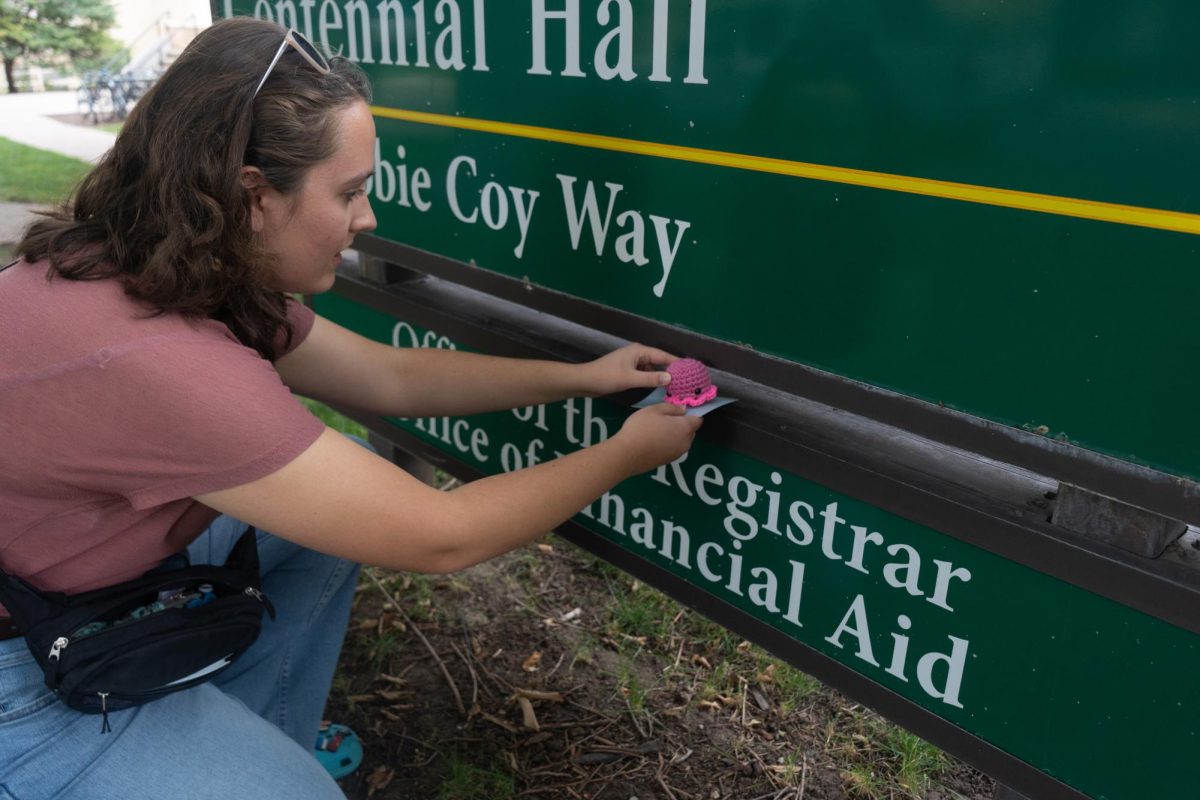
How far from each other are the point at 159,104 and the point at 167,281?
0.29 meters

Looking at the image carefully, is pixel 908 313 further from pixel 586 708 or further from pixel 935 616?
pixel 586 708

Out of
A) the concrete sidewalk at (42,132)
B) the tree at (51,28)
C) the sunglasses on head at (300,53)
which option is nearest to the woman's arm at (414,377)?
the sunglasses on head at (300,53)

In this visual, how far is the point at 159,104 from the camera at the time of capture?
5.21 ft

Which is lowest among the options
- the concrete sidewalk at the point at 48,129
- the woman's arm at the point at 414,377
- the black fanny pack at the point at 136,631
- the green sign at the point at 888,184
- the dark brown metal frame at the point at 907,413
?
the concrete sidewalk at the point at 48,129

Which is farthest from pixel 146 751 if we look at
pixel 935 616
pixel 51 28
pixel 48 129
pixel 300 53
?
pixel 51 28

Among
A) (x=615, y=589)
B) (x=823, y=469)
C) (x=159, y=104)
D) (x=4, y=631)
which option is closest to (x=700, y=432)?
(x=823, y=469)

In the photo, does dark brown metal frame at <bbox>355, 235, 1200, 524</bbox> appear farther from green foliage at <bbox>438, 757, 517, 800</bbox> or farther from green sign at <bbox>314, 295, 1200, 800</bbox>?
green foliage at <bbox>438, 757, 517, 800</bbox>

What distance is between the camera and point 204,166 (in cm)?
151

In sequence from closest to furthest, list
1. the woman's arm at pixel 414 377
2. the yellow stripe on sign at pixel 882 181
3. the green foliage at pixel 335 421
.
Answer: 1. the yellow stripe on sign at pixel 882 181
2. the woman's arm at pixel 414 377
3. the green foliage at pixel 335 421

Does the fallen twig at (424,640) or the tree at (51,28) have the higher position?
the tree at (51,28)

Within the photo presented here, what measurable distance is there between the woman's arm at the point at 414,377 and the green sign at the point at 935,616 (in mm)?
118

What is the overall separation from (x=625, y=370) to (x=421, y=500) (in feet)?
Answer: 1.57

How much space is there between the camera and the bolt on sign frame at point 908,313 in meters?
1.23

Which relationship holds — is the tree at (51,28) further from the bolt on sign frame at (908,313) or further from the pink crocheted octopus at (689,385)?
the pink crocheted octopus at (689,385)
